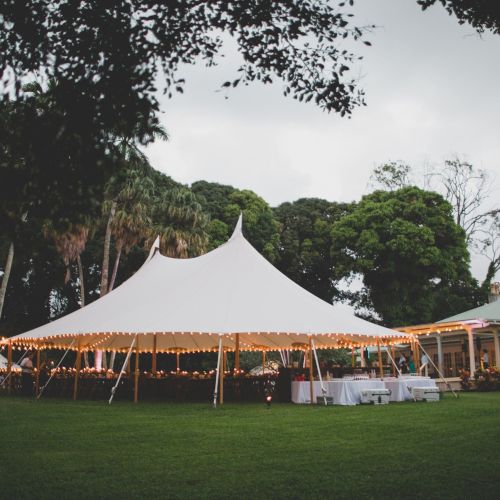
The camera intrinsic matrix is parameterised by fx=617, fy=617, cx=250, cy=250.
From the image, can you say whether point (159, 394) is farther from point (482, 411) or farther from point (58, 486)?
point (58, 486)

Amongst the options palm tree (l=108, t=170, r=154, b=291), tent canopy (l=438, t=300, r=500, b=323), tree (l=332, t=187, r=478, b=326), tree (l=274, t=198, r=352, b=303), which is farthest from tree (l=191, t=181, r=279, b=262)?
tent canopy (l=438, t=300, r=500, b=323)

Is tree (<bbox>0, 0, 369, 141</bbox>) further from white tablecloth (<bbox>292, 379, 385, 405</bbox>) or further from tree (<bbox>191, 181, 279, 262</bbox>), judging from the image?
tree (<bbox>191, 181, 279, 262</bbox>)

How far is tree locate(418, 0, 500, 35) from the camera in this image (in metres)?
5.04

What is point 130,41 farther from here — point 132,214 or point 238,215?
point 238,215

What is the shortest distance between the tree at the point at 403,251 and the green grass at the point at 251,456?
19.1 m

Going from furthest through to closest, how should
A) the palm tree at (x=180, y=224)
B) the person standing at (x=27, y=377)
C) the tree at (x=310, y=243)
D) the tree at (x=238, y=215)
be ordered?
the tree at (x=310, y=243), the tree at (x=238, y=215), the palm tree at (x=180, y=224), the person standing at (x=27, y=377)

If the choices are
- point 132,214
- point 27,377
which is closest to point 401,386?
point 27,377

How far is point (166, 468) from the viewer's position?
18.7ft

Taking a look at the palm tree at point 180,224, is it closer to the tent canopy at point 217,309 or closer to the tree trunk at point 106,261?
the tree trunk at point 106,261

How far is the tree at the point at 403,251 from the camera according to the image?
96.1 feet

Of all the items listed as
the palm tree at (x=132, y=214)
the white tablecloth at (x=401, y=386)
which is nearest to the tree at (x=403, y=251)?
the palm tree at (x=132, y=214)

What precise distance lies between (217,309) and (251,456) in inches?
328

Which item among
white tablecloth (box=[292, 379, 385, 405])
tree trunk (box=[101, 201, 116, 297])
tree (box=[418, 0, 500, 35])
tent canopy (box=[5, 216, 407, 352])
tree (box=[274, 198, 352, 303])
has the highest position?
tree (box=[274, 198, 352, 303])

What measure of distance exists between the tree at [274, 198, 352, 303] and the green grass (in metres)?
24.6
